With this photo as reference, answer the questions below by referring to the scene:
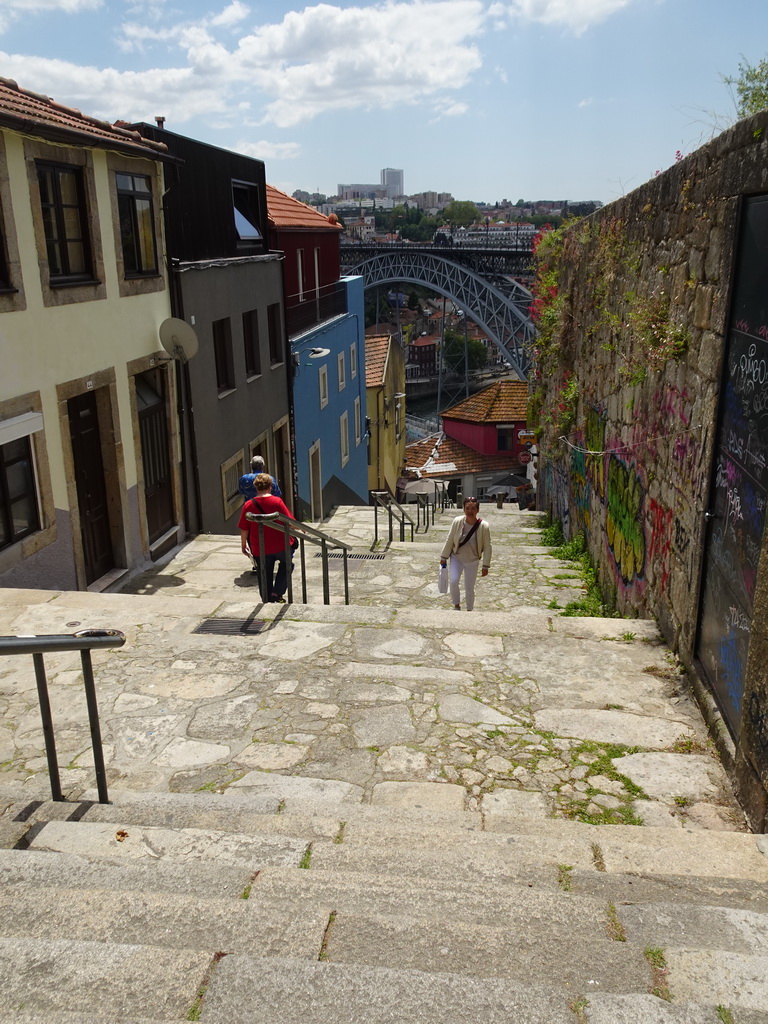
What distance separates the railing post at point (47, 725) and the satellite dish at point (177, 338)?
21.4 feet

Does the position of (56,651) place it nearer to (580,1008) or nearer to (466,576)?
(580,1008)

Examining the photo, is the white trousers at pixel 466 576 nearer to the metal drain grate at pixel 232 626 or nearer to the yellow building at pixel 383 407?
the metal drain grate at pixel 232 626

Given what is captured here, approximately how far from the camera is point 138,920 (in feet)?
7.33

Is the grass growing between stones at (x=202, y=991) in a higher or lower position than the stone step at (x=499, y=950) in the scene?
higher

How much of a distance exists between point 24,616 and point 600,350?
5871 millimetres

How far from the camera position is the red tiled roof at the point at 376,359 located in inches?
1011

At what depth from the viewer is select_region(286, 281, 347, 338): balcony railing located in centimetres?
1616

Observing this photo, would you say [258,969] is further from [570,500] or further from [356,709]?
[570,500]

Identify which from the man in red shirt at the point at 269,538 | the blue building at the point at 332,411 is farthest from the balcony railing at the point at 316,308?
the man in red shirt at the point at 269,538

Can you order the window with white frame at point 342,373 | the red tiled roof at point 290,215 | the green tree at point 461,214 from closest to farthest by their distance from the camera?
the red tiled roof at point 290,215, the window with white frame at point 342,373, the green tree at point 461,214

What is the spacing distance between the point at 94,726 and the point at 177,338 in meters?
6.55

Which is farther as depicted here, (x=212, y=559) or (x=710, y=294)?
(x=212, y=559)

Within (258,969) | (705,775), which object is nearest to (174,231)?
(705,775)

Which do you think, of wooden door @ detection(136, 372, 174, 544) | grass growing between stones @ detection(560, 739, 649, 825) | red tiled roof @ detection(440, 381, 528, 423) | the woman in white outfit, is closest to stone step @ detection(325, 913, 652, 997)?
grass growing between stones @ detection(560, 739, 649, 825)
